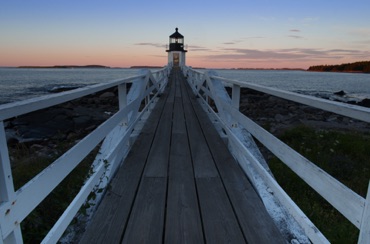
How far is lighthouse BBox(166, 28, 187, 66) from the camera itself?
3247 cm

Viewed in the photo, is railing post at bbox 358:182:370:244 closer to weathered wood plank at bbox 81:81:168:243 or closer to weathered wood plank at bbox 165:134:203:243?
weathered wood plank at bbox 165:134:203:243

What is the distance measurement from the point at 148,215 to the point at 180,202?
0.35 m

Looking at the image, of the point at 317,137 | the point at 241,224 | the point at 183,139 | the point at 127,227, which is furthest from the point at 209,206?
the point at 317,137

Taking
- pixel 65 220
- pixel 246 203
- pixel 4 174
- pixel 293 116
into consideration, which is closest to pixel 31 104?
pixel 4 174

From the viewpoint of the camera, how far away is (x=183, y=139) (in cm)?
461

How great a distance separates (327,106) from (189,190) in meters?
1.67

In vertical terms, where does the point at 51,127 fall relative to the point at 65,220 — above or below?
below

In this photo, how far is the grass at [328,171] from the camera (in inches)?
134

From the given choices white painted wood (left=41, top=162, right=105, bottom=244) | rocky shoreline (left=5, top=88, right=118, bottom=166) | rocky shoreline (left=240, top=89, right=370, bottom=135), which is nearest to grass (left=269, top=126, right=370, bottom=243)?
white painted wood (left=41, top=162, right=105, bottom=244)

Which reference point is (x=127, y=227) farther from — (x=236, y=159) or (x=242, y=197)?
(x=236, y=159)

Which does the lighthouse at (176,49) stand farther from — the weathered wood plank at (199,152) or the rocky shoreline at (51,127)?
the weathered wood plank at (199,152)

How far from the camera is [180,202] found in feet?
8.48

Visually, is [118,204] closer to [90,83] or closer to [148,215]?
[148,215]

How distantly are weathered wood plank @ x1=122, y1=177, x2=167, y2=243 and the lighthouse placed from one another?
30.3 metres
